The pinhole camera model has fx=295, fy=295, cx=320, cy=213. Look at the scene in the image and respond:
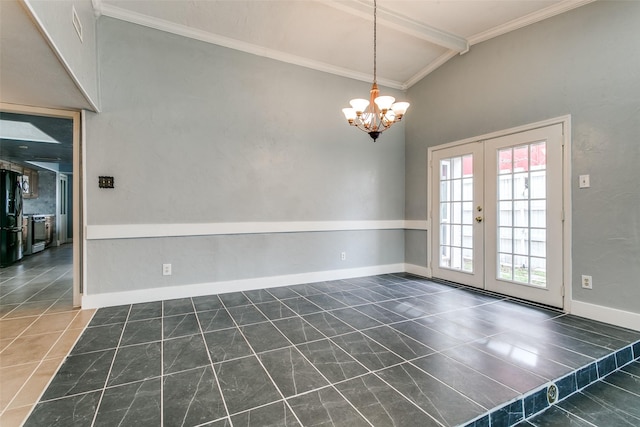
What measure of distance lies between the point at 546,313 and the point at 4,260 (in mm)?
8158

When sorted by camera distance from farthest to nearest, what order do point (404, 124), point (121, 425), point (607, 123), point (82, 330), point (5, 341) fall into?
point (404, 124), point (607, 123), point (82, 330), point (5, 341), point (121, 425)

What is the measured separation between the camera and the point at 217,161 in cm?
365

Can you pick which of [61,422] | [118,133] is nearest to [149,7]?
[118,133]

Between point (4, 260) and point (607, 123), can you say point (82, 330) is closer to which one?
point (4, 260)

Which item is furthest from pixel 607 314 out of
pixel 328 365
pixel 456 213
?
pixel 328 365

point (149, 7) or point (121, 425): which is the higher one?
point (149, 7)

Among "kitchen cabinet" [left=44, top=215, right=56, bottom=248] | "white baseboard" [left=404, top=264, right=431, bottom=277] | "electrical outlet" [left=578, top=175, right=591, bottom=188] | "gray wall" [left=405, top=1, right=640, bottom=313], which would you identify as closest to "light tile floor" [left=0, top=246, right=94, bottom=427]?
"kitchen cabinet" [left=44, top=215, right=56, bottom=248]

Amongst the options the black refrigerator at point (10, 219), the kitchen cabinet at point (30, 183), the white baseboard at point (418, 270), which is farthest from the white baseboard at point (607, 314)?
the kitchen cabinet at point (30, 183)

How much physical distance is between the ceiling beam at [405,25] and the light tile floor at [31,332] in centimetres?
395

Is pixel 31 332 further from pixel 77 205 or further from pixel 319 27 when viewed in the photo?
pixel 319 27

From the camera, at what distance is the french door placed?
3.17m

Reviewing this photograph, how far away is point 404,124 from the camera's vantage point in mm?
5008

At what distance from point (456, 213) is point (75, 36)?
4.56 m

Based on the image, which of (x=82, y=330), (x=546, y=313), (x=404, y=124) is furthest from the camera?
(x=404, y=124)
